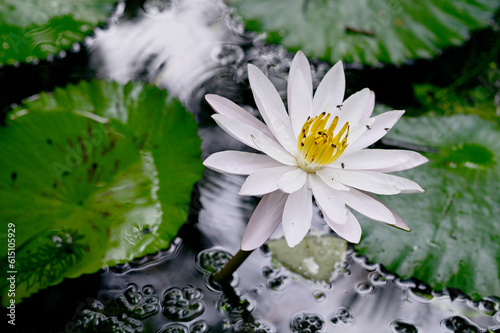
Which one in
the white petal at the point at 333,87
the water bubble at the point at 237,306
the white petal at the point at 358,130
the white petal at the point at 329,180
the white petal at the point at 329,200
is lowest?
the water bubble at the point at 237,306

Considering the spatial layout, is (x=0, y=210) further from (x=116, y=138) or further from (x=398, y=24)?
(x=398, y=24)

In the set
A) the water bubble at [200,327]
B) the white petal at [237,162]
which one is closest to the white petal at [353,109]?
the white petal at [237,162]

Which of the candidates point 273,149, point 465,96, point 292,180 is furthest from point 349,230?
point 465,96

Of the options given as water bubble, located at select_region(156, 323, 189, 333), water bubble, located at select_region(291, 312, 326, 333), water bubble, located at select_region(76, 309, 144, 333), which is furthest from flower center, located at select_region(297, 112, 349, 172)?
water bubble, located at select_region(76, 309, 144, 333)

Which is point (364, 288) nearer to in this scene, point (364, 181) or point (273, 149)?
point (364, 181)

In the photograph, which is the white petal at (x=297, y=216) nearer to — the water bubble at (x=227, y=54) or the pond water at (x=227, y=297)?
the pond water at (x=227, y=297)

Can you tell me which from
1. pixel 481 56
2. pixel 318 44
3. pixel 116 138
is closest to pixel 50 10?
pixel 116 138

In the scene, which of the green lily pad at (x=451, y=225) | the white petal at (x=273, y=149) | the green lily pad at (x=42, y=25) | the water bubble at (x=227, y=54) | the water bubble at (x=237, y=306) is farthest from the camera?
the water bubble at (x=227, y=54)

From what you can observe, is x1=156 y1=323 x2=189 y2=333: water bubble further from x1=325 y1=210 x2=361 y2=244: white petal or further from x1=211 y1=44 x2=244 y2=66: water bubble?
x1=211 y1=44 x2=244 y2=66: water bubble
